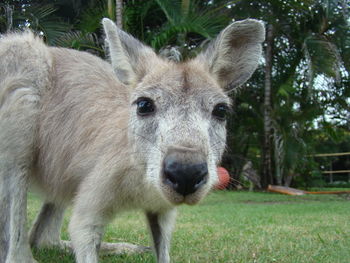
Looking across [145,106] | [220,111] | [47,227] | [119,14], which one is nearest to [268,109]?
[119,14]

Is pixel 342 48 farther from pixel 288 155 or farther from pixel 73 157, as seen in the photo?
pixel 73 157

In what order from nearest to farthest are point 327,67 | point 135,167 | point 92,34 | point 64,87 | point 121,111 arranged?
point 135,167 → point 121,111 → point 64,87 → point 92,34 → point 327,67

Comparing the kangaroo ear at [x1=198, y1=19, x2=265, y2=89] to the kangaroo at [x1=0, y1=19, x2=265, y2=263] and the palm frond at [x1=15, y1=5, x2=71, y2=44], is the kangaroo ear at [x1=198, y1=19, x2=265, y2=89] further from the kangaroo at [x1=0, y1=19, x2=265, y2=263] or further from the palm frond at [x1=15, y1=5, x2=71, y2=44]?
the palm frond at [x1=15, y1=5, x2=71, y2=44]

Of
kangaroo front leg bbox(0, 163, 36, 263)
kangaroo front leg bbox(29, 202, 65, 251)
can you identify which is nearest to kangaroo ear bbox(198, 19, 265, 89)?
kangaroo front leg bbox(0, 163, 36, 263)

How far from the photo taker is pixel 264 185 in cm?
1461

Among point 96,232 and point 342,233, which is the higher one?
point 96,232

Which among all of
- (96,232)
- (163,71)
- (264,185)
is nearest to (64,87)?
(163,71)

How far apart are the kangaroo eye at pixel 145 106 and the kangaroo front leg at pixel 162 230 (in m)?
0.91

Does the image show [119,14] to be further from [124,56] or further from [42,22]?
[124,56]

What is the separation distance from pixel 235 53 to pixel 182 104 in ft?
3.00

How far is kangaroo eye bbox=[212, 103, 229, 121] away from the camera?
300 cm

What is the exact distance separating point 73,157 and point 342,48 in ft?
35.8

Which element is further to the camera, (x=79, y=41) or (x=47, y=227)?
(x=79, y=41)

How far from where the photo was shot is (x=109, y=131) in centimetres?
356
